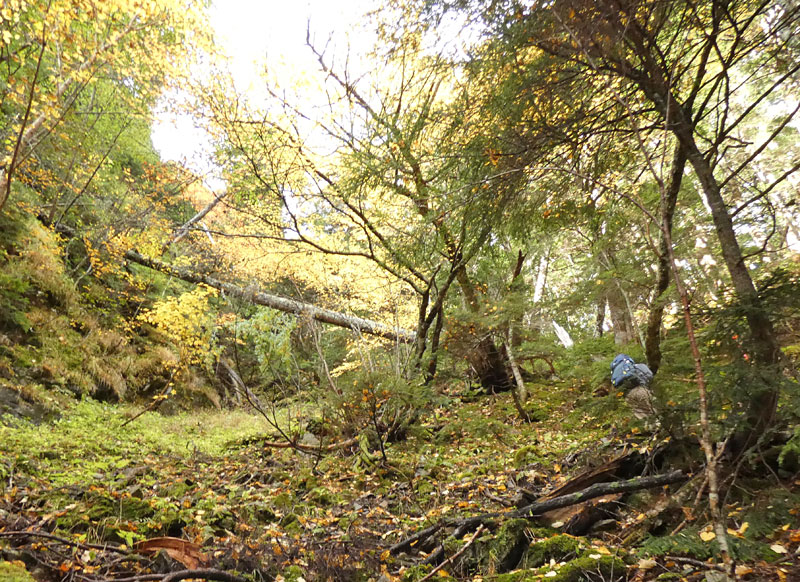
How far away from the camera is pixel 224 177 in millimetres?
8148

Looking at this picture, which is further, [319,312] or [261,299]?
[261,299]

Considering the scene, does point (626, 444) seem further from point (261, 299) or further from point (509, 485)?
point (261, 299)

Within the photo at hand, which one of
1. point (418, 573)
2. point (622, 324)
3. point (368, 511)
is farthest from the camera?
point (622, 324)

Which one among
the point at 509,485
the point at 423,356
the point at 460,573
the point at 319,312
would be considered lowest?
the point at 460,573

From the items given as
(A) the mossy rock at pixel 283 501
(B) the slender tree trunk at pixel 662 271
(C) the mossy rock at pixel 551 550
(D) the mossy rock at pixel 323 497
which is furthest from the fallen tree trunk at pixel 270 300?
(C) the mossy rock at pixel 551 550

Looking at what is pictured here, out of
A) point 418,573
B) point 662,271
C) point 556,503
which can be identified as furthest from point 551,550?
point 662,271

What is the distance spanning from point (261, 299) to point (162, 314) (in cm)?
289

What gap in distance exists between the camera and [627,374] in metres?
4.71

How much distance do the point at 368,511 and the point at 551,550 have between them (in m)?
2.10

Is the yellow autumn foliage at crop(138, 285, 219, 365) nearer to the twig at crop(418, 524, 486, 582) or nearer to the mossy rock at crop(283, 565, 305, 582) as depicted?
the mossy rock at crop(283, 565, 305, 582)

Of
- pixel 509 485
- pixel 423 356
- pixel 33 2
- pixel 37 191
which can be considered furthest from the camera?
pixel 37 191

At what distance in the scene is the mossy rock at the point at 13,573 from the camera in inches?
70.0

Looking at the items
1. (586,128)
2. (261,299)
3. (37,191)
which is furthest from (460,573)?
(37,191)

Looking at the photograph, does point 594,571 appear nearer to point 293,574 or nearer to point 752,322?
point 752,322
